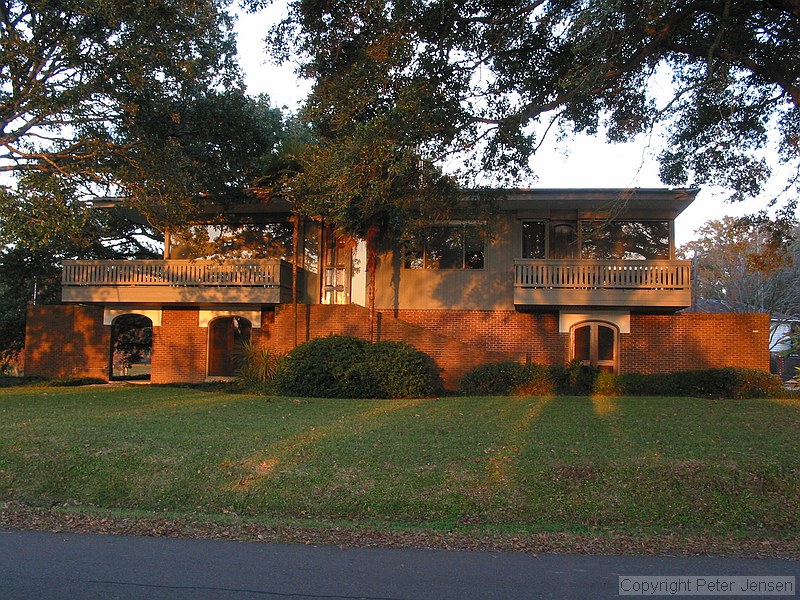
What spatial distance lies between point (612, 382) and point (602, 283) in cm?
294

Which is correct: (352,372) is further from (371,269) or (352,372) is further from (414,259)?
(414,259)

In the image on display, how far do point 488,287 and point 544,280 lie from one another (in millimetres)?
2204

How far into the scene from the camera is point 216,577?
591 cm

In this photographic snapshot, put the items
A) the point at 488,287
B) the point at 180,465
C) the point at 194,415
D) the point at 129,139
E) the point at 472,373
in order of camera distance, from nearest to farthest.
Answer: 1. the point at 180,465
2. the point at 194,415
3. the point at 129,139
4. the point at 472,373
5. the point at 488,287

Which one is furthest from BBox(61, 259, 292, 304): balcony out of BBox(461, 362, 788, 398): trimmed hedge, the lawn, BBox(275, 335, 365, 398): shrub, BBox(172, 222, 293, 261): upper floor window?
the lawn

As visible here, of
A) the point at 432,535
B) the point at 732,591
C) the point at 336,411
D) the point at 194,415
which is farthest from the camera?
the point at 336,411

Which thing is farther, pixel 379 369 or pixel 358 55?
pixel 379 369

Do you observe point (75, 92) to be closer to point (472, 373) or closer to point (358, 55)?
point (358, 55)

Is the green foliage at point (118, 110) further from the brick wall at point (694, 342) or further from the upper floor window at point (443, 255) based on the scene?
the brick wall at point (694, 342)

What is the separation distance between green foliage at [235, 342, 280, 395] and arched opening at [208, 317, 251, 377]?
9.50ft

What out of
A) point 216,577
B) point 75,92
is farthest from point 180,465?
point 75,92

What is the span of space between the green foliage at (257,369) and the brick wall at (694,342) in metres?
10.0

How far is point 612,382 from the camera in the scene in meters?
18.5

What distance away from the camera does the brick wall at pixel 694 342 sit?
793 inches
